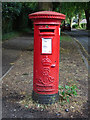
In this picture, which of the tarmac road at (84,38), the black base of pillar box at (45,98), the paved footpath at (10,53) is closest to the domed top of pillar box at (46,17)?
the black base of pillar box at (45,98)

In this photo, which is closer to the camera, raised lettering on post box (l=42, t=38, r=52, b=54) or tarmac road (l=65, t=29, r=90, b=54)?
raised lettering on post box (l=42, t=38, r=52, b=54)

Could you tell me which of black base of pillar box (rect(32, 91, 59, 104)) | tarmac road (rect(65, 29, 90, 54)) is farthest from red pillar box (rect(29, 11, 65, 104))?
tarmac road (rect(65, 29, 90, 54))

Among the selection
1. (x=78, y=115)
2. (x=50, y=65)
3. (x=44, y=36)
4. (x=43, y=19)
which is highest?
(x=43, y=19)

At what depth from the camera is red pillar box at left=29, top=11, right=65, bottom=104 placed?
394cm

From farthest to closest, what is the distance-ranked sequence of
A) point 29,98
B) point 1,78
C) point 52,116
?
1. point 1,78
2. point 29,98
3. point 52,116

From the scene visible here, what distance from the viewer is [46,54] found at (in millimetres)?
4062

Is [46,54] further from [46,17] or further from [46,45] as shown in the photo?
[46,17]

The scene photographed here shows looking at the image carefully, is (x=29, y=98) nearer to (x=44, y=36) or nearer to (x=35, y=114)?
(x=35, y=114)

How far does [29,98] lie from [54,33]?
1494 millimetres

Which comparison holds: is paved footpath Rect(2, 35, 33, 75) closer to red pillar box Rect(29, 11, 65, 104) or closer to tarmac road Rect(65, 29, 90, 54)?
red pillar box Rect(29, 11, 65, 104)

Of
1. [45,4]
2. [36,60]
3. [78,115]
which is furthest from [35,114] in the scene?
[45,4]

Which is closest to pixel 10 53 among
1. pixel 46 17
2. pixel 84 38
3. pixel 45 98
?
pixel 45 98

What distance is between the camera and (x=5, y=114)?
3.77 metres

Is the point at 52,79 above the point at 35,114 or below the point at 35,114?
above
